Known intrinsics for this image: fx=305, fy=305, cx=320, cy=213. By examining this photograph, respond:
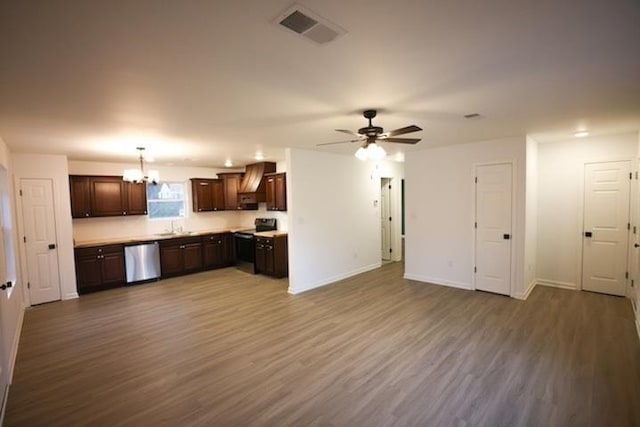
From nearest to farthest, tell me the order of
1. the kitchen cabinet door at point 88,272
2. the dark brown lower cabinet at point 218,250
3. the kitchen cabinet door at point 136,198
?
the kitchen cabinet door at point 88,272 < the kitchen cabinet door at point 136,198 < the dark brown lower cabinet at point 218,250

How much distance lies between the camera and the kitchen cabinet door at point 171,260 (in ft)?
21.5

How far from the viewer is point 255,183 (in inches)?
282

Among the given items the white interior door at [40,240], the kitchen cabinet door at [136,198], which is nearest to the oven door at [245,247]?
the kitchen cabinet door at [136,198]

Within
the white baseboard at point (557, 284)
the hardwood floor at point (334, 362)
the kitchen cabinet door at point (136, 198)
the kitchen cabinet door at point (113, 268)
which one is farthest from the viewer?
the kitchen cabinet door at point (136, 198)

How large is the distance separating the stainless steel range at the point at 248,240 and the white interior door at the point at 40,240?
3.44 meters

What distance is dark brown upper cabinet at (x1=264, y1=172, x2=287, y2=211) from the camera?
6672 mm

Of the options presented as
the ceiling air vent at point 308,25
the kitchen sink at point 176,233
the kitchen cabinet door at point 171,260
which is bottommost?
the kitchen cabinet door at point 171,260

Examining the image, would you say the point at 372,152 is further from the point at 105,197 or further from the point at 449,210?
the point at 105,197

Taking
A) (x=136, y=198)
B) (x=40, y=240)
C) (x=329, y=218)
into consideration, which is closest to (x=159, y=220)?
(x=136, y=198)

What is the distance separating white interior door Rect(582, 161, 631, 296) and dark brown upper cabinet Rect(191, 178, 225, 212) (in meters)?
7.49

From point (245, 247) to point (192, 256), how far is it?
1.22 m

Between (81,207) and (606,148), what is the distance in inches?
364

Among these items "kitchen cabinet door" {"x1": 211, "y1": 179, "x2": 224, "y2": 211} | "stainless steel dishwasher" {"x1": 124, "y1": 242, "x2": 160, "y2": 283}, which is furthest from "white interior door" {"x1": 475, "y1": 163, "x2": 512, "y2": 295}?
"stainless steel dishwasher" {"x1": 124, "y1": 242, "x2": 160, "y2": 283}

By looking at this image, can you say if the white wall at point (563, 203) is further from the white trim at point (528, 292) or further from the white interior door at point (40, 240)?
the white interior door at point (40, 240)
